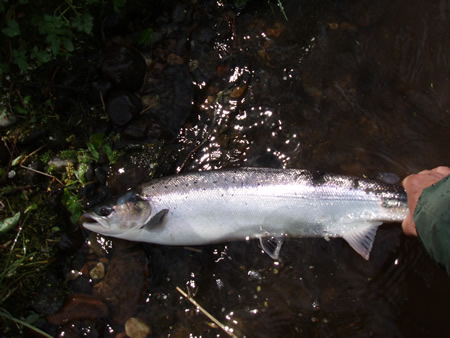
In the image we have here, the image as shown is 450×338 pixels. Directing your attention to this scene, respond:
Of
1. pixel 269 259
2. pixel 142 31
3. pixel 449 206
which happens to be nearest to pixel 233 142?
pixel 269 259

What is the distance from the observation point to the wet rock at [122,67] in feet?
11.7

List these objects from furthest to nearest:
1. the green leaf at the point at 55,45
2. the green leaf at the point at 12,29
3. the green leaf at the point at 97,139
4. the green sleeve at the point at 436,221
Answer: the green leaf at the point at 97,139 → the green leaf at the point at 55,45 → the green leaf at the point at 12,29 → the green sleeve at the point at 436,221

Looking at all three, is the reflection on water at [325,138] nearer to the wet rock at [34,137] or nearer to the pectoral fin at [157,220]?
the pectoral fin at [157,220]

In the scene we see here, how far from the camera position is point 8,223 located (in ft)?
11.0

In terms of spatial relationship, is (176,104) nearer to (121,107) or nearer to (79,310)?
(121,107)

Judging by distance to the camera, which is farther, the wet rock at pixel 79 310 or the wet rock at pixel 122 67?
the wet rock at pixel 122 67

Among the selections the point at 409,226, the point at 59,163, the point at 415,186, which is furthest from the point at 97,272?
the point at 415,186

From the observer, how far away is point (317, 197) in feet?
10.9

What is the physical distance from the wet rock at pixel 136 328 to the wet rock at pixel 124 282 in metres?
0.07

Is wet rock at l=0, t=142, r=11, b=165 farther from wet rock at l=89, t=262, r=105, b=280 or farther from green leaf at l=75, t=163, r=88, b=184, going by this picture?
wet rock at l=89, t=262, r=105, b=280

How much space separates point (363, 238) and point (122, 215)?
91.4 inches

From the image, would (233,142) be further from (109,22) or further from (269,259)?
(109,22)

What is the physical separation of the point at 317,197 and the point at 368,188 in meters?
0.49

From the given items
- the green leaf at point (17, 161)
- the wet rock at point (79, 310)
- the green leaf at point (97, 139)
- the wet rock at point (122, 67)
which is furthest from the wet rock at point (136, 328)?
the wet rock at point (122, 67)
